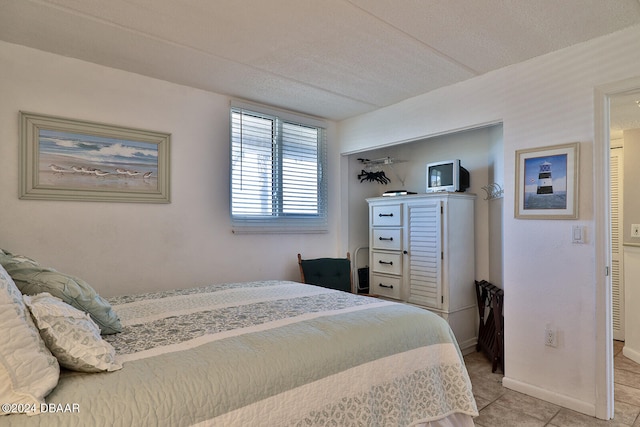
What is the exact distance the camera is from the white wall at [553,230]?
2.38 metres

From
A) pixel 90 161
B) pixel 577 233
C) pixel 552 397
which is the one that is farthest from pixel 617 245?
pixel 90 161

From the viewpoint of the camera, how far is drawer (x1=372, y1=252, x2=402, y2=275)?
380 cm

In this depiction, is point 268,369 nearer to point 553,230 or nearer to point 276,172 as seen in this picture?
point 553,230

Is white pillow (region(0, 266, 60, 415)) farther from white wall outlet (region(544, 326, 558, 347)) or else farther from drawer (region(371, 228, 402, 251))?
drawer (region(371, 228, 402, 251))

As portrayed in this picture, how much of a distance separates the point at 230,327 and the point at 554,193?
231 cm

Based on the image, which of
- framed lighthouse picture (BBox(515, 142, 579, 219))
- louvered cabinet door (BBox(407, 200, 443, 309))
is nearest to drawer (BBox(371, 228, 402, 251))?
louvered cabinet door (BBox(407, 200, 443, 309))

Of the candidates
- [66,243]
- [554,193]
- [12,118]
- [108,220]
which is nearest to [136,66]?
[12,118]

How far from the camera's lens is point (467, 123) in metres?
3.07

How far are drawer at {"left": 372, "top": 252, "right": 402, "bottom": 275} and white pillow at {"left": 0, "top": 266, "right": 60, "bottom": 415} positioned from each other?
3106mm

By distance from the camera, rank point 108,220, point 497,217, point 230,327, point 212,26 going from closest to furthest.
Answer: point 230,327
point 212,26
point 108,220
point 497,217

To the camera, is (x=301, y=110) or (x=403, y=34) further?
(x=301, y=110)

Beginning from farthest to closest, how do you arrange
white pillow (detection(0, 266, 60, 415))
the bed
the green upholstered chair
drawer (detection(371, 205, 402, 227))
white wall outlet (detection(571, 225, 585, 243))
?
drawer (detection(371, 205, 402, 227)) → the green upholstered chair → white wall outlet (detection(571, 225, 585, 243)) → the bed → white pillow (detection(0, 266, 60, 415))

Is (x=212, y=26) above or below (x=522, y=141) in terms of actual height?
above

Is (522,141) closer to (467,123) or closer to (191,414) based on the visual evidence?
(467,123)
